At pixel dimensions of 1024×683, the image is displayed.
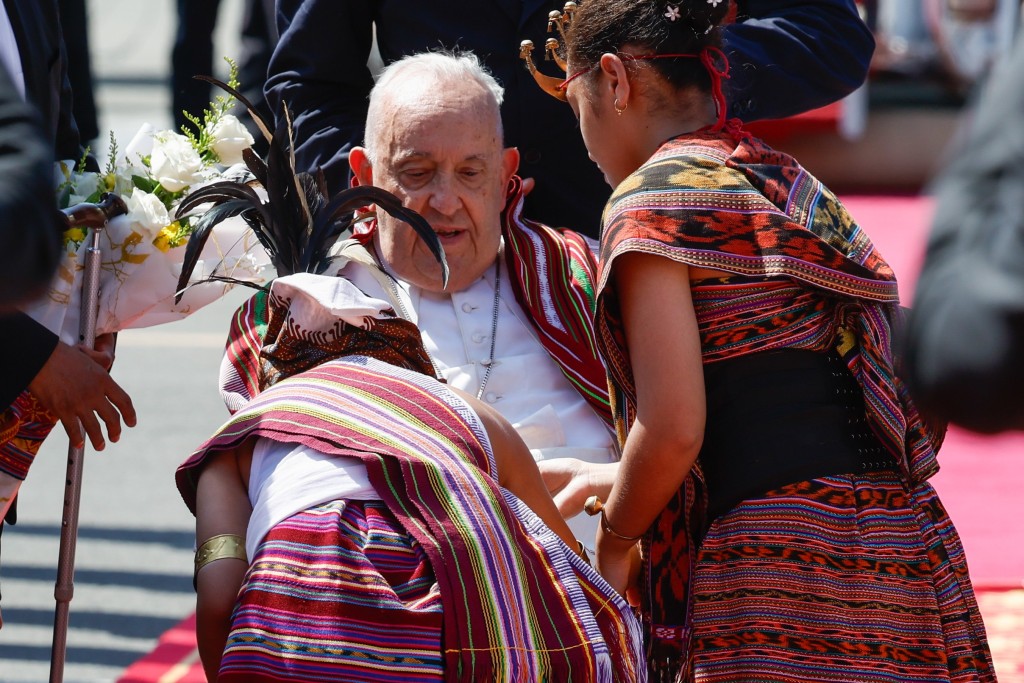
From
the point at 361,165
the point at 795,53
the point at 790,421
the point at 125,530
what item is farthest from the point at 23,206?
the point at 125,530

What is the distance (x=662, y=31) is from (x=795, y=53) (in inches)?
34.8

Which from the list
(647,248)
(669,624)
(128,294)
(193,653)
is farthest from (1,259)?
(193,653)

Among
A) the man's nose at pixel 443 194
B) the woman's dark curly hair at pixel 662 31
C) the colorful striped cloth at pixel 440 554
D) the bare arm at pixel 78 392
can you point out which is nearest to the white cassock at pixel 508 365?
the man's nose at pixel 443 194

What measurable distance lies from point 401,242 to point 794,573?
46.3 inches

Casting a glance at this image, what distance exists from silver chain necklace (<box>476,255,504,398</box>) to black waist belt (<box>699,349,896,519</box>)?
80 cm

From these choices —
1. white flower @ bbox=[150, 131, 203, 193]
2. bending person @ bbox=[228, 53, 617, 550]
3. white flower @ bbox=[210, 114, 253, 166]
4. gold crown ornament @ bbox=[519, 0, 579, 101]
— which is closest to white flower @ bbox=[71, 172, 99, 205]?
white flower @ bbox=[150, 131, 203, 193]

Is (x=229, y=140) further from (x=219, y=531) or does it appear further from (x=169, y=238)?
(x=219, y=531)

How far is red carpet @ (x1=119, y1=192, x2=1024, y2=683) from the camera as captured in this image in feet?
12.9

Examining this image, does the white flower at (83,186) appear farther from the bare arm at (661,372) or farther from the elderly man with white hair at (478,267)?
the bare arm at (661,372)

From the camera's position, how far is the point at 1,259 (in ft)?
4.53

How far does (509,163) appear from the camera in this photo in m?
3.07

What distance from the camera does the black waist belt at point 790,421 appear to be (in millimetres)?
2244

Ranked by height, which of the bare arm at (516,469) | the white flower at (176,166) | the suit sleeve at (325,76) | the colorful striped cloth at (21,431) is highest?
the suit sleeve at (325,76)

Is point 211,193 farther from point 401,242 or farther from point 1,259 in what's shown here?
point 1,259
